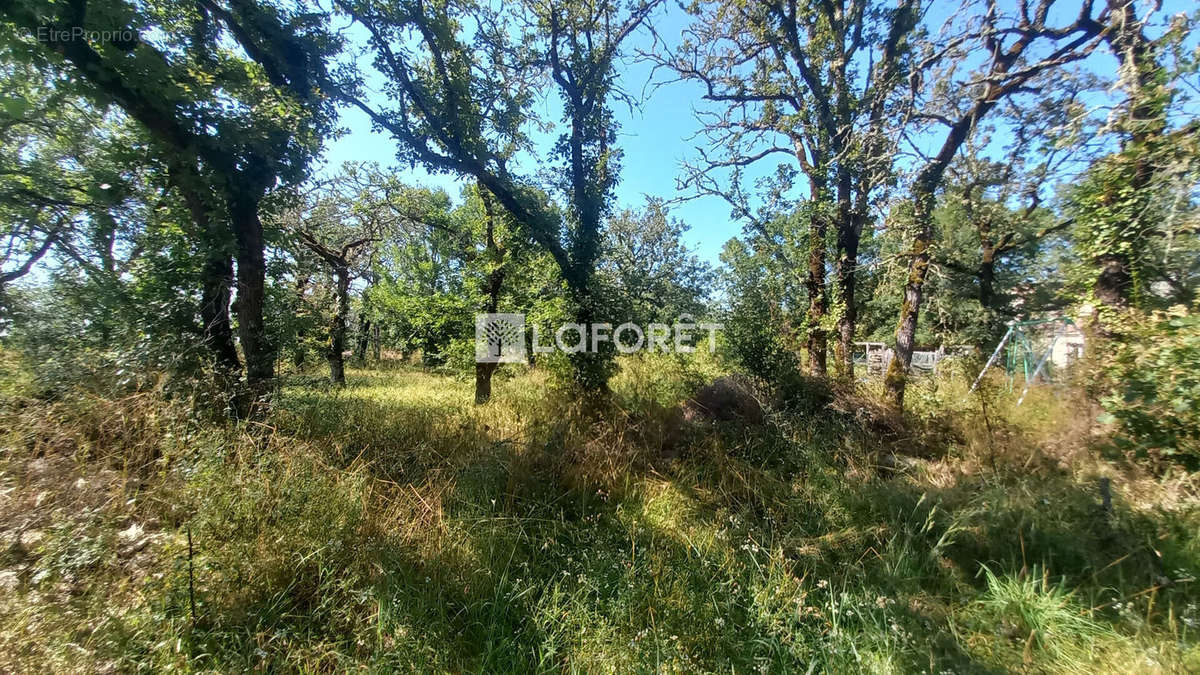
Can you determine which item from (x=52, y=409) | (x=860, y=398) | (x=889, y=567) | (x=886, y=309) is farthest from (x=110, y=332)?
(x=886, y=309)

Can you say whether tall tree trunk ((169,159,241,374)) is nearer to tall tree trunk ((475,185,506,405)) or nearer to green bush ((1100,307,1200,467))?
tall tree trunk ((475,185,506,405))

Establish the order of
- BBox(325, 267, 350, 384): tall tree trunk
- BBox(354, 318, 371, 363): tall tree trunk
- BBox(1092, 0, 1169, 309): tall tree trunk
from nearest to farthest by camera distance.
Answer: BBox(1092, 0, 1169, 309): tall tree trunk, BBox(325, 267, 350, 384): tall tree trunk, BBox(354, 318, 371, 363): tall tree trunk

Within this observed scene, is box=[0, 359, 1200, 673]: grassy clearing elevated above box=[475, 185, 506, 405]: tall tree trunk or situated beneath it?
situated beneath

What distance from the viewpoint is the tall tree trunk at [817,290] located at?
668 centimetres

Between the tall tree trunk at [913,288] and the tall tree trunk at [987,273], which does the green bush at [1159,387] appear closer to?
the tall tree trunk at [913,288]

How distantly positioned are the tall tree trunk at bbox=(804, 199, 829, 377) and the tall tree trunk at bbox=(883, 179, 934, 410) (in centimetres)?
103

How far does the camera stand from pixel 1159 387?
124 inches

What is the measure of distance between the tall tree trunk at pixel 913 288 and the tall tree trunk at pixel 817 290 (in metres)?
1.03

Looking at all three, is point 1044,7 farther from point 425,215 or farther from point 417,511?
point 425,215

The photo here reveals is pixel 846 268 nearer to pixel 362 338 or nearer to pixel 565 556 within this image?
pixel 565 556

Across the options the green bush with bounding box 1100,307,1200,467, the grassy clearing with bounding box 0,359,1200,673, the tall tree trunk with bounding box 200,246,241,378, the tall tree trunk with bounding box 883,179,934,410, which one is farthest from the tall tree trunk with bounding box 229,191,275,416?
the green bush with bounding box 1100,307,1200,467

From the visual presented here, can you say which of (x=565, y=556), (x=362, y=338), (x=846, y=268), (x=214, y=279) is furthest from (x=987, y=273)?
(x=362, y=338)

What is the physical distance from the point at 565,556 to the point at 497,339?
5.73 meters

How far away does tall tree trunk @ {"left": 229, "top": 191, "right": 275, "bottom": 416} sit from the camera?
4.46m
